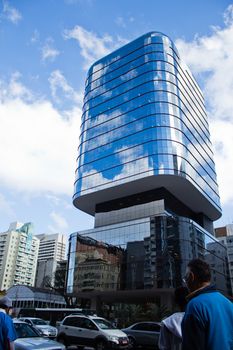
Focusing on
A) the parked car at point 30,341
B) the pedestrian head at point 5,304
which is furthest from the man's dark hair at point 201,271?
the parked car at point 30,341

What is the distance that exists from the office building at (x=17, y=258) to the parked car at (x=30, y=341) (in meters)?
132

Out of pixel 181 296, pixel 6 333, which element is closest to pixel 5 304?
pixel 6 333

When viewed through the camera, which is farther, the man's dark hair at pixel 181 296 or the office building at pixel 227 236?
the office building at pixel 227 236

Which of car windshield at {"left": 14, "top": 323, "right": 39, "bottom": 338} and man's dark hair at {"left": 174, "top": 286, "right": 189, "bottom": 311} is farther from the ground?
man's dark hair at {"left": 174, "top": 286, "right": 189, "bottom": 311}

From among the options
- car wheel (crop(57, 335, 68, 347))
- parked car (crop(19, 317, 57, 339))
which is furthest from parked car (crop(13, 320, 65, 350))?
parked car (crop(19, 317, 57, 339))

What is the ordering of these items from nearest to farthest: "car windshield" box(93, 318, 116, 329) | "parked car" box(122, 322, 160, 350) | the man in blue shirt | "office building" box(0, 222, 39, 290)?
the man in blue shirt → "car windshield" box(93, 318, 116, 329) → "parked car" box(122, 322, 160, 350) → "office building" box(0, 222, 39, 290)

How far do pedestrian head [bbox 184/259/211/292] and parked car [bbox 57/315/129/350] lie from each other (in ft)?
44.2

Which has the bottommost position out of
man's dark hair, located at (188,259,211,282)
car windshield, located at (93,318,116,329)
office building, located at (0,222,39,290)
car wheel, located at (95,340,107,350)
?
car wheel, located at (95,340,107,350)

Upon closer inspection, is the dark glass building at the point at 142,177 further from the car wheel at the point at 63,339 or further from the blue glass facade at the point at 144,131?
the car wheel at the point at 63,339

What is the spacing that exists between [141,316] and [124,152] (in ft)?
95.6

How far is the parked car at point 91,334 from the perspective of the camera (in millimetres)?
14656

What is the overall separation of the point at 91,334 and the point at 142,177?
3894 cm

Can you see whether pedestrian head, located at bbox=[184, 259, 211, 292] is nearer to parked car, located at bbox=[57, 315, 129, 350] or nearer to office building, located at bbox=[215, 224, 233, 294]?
parked car, located at bbox=[57, 315, 129, 350]

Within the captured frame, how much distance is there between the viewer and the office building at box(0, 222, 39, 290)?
133125 mm
